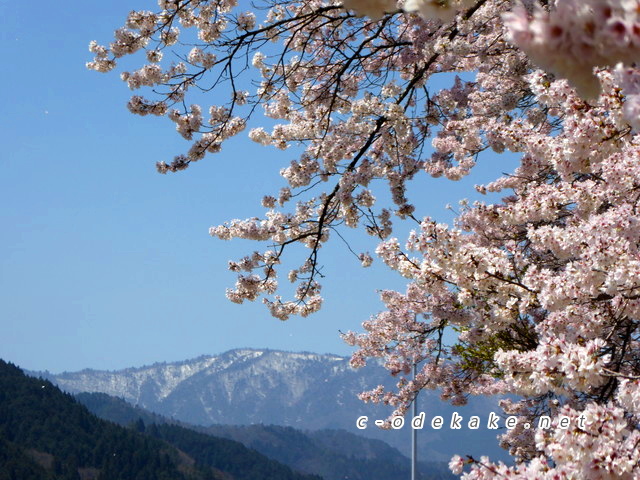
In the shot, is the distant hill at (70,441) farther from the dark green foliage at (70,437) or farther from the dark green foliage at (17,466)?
the dark green foliage at (17,466)

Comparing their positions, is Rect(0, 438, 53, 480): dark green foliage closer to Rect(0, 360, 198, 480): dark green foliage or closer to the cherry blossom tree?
Rect(0, 360, 198, 480): dark green foliage

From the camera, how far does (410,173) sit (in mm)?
9477

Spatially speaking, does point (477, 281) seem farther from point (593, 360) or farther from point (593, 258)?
point (593, 360)

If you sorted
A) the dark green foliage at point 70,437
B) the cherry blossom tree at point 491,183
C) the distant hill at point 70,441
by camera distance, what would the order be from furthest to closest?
the dark green foliage at point 70,437 → the distant hill at point 70,441 → the cherry blossom tree at point 491,183

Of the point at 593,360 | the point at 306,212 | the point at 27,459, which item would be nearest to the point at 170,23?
the point at 306,212

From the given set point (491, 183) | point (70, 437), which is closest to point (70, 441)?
point (70, 437)

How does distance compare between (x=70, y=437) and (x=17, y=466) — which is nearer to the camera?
(x=17, y=466)

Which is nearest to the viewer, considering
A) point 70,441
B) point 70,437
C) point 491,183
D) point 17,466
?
point 491,183

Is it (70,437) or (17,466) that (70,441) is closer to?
(70,437)

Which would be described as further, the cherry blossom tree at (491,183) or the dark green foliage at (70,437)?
the dark green foliage at (70,437)

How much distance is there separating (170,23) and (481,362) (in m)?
7.23

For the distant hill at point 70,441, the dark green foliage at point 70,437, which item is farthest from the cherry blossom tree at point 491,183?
the dark green foliage at point 70,437

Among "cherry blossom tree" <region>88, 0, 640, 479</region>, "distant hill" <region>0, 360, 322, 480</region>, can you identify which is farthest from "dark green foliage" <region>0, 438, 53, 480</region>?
"cherry blossom tree" <region>88, 0, 640, 479</region>

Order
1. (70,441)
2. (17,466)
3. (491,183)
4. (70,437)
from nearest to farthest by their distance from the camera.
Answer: (491,183)
(17,466)
(70,441)
(70,437)
